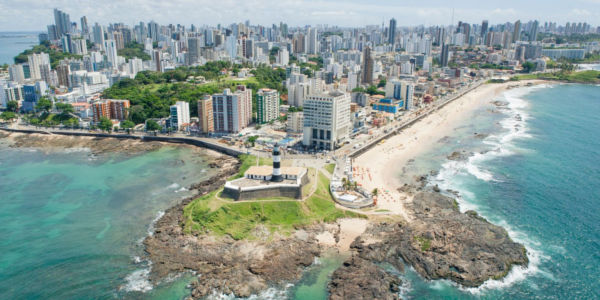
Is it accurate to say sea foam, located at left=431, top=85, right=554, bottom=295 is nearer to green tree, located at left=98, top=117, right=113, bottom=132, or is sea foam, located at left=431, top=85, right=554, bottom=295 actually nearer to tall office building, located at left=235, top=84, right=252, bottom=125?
tall office building, located at left=235, top=84, right=252, bottom=125

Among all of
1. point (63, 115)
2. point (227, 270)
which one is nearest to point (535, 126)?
point (227, 270)

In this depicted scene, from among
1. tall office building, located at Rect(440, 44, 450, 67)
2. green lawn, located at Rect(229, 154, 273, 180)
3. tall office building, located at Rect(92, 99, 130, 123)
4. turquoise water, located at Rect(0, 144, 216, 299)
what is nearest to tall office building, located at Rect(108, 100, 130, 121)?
tall office building, located at Rect(92, 99, 130, 123)

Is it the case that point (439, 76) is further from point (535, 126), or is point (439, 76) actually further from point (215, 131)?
point (215, 131)

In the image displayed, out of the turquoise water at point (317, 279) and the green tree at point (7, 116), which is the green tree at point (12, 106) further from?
the turquoise water at point (317, 279)

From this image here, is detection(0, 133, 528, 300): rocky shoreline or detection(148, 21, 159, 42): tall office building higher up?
detection(148, 21, 159, 42): tall office building

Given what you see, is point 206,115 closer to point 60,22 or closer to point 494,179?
point 494,179

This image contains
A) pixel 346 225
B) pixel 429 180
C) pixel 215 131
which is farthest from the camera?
pixel 215 131
